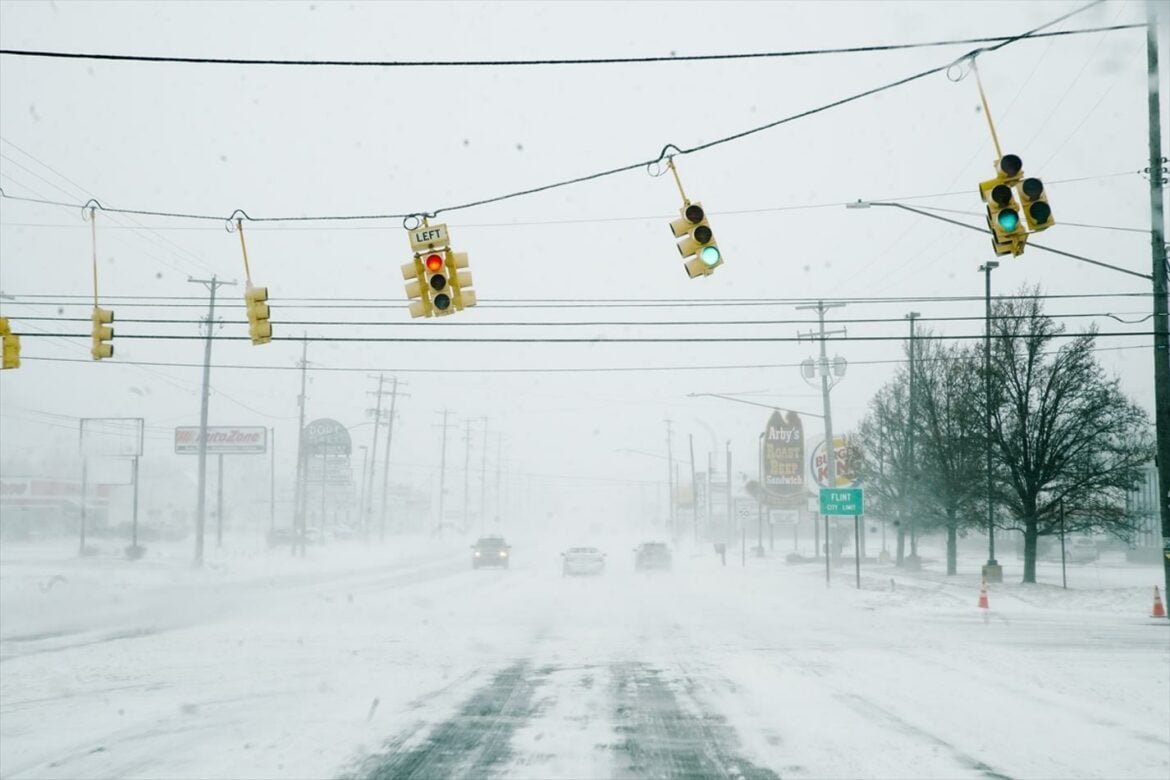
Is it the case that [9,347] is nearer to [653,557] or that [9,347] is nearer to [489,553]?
[489,553]

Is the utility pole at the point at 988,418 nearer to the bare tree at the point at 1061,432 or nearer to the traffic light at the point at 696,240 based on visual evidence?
the bare tree at the point at 1061,432

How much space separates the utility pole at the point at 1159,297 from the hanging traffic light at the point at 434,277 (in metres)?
15.9

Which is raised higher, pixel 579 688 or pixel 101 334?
pixel 101 334

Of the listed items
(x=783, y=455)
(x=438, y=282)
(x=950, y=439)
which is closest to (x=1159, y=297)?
(x=438, y=282)

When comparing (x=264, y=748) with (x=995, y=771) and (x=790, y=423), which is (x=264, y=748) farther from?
(x=790, y=423)

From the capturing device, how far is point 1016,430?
121 feet

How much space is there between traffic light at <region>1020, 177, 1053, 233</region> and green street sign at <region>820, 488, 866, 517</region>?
2588 cm

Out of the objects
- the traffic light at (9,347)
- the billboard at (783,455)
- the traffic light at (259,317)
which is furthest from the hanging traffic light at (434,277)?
the billboard at (783,455)

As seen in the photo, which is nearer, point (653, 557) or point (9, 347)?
point (9, 347)

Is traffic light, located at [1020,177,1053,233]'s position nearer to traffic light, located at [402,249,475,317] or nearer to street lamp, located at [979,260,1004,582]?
traffic light, located at [402,249,475,317]

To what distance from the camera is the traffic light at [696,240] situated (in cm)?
1305

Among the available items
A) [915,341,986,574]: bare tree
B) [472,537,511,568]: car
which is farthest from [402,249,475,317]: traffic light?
[472,537,511,568]: car

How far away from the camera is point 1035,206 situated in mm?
11422

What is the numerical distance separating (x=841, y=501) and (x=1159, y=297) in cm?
1565
